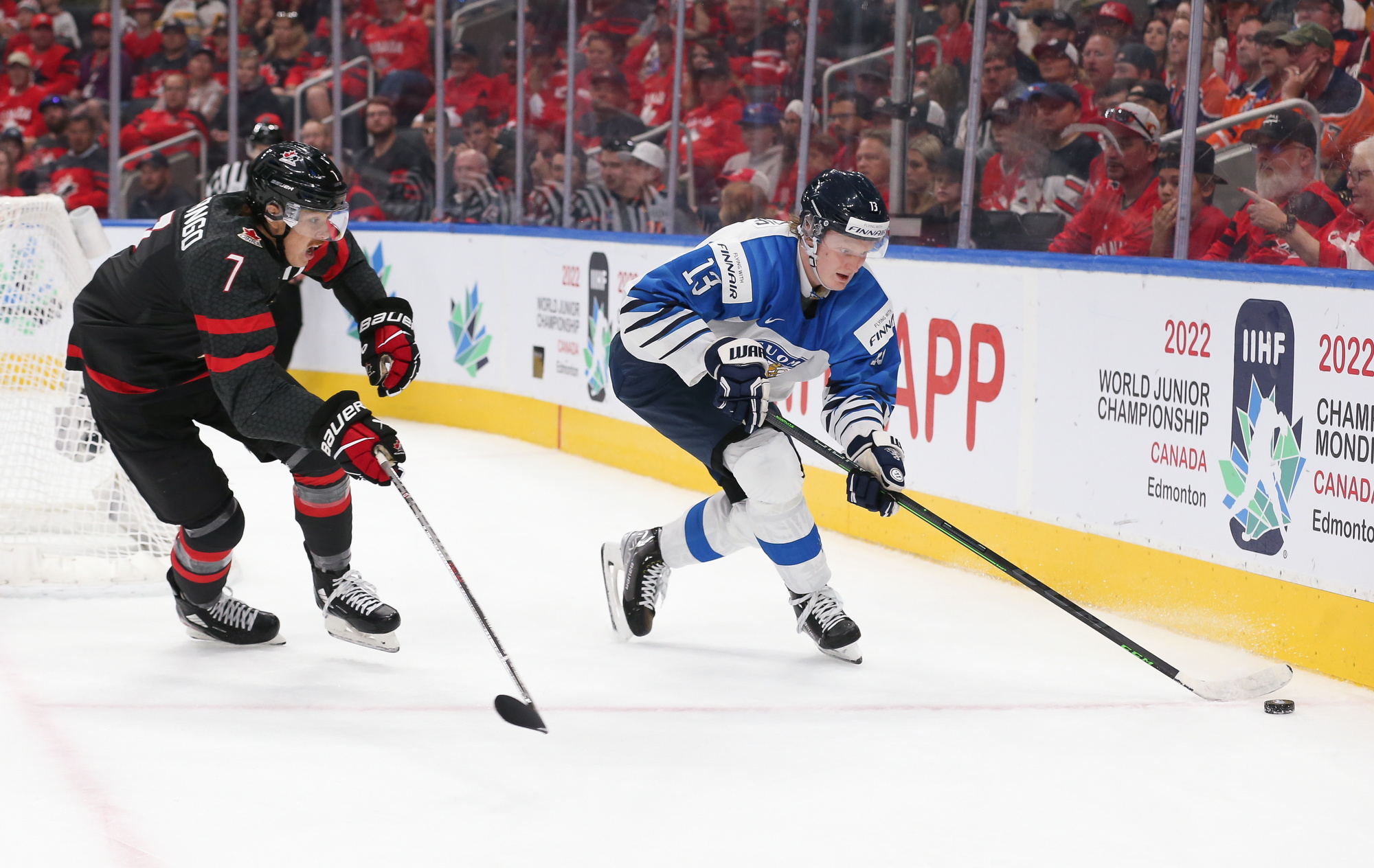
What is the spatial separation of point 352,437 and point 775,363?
0.93 m

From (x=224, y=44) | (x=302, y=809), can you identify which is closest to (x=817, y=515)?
(x=302, y=809)

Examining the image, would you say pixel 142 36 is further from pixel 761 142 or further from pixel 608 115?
pixel 761 142

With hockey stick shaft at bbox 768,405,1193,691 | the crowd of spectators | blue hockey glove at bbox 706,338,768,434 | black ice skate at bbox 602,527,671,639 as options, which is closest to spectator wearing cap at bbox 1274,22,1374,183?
the crowd of spectators

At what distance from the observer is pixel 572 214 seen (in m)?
6.16

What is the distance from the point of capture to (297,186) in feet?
A: 8.86

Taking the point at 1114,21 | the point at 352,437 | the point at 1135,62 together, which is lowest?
the point at 352,437

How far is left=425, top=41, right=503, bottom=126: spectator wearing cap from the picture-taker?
6.58m

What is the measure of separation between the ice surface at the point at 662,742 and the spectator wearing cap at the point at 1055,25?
5.13 ft

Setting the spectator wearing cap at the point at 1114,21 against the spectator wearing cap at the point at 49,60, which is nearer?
the spectator wearing cap at the point at 1114,21

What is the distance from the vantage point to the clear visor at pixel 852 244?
279 cm

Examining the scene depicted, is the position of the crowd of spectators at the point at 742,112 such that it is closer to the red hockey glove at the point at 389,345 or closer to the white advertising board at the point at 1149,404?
the white advertising board at the point at 1149,404

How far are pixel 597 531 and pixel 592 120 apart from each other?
2.22 m

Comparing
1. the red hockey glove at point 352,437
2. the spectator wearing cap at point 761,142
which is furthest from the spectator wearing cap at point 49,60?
the red hockey glove at point 352,437

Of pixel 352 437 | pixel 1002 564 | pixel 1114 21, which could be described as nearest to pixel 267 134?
pixel 352 437
